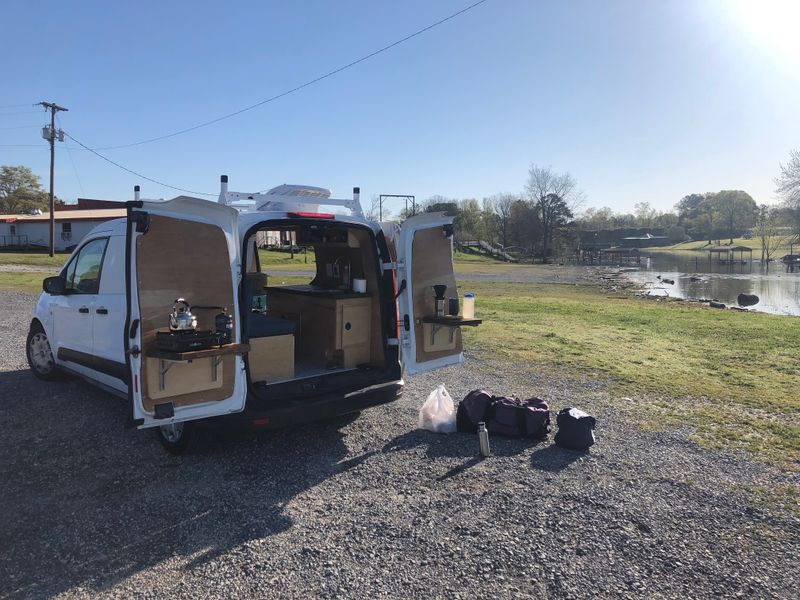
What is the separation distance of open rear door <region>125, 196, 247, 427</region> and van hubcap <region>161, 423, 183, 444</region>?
0.69m

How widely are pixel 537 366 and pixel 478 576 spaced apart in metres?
5.13

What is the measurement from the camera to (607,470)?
4152 millimetres

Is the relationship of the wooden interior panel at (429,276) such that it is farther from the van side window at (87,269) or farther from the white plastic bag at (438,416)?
the van side window at (87,269)

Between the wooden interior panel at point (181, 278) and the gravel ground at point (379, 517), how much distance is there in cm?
80

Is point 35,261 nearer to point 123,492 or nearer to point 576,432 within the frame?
point 123,492

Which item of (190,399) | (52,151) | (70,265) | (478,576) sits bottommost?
(478,576)

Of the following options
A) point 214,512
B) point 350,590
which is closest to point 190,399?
point 214,512

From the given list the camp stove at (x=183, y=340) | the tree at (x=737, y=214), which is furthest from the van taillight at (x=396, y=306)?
the tree at (x=737, y=214)

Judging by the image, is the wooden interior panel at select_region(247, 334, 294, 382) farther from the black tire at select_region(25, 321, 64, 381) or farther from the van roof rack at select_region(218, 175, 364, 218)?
the black tire at select_region(25, 321, 64, 381)

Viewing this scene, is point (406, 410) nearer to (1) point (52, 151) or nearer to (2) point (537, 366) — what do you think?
(2) point (537, 366)

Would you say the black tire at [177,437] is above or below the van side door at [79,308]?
below

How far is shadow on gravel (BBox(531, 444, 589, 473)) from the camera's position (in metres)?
4.20

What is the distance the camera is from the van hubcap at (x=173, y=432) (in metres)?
4.26

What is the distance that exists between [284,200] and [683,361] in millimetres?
6673
